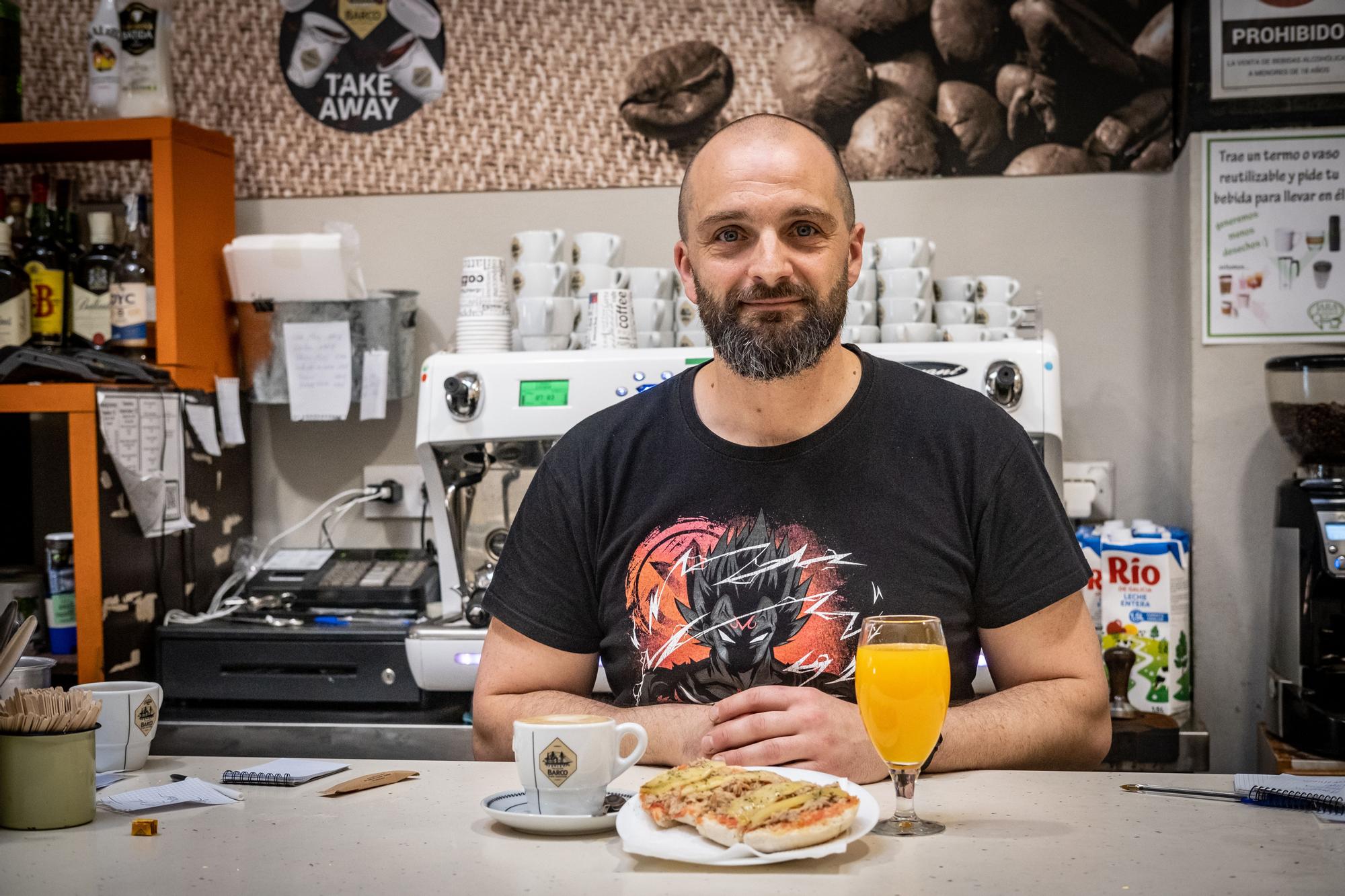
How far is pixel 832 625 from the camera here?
57.9 inches

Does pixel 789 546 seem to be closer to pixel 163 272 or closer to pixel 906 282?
pixel 906 282

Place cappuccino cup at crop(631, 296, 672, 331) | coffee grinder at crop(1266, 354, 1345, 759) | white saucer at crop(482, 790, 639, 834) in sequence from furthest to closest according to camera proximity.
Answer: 1. cappuccino cup at crop(631, 296, 672, 331)
2. coffee grinder at crop(1266, 354, 1345, 759)
3. white saucer at crop(482, 790, 639, 834)

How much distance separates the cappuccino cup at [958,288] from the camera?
2459 millimetres

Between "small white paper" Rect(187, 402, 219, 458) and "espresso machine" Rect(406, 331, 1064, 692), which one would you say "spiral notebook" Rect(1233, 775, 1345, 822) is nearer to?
"espresso machine" Rect(406, 331, 1064, 692)

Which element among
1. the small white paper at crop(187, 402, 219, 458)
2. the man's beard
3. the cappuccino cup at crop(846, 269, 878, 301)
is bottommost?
the small white paper at crop(187, 402, 219, 458)

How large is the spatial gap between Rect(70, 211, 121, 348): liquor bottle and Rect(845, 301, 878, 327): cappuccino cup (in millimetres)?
1594

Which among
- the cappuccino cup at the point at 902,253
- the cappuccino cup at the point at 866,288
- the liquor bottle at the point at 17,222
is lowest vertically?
the cappuccino cup at the point at 866,288

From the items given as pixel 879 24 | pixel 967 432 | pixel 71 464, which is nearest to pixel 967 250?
pixel 879 24

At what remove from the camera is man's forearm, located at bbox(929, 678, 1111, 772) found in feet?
4.19

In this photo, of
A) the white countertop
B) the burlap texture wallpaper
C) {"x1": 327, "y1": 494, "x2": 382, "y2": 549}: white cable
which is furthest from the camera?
{"x1": 327, "y1": 494, "x2": 382, "y2": 549}: white cable

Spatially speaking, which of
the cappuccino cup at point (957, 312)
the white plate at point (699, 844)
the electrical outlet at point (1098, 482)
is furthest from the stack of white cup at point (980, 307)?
the white plate at point (699, 844)

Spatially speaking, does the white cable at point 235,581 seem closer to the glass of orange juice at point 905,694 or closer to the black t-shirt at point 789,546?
the black t-shirt at point 789,546

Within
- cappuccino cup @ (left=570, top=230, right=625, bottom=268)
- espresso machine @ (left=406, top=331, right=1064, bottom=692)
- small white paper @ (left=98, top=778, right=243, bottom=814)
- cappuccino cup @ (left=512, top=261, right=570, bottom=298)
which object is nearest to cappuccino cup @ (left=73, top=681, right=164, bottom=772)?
small white paper @ (left=98, top=778, right=243, bottom=814)

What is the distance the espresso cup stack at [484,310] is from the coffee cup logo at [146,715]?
3.94 ft
